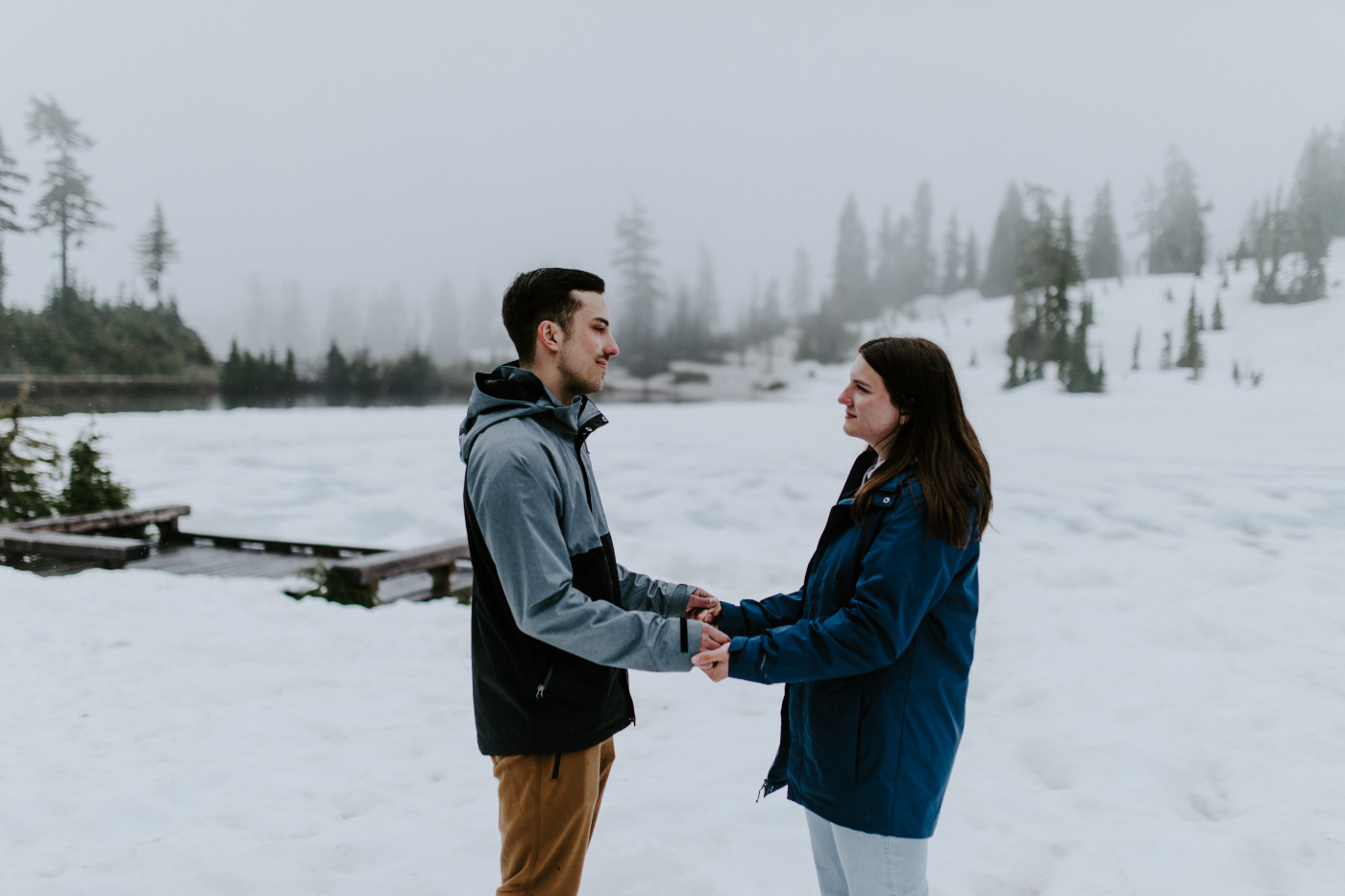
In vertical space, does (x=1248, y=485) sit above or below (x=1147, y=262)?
below

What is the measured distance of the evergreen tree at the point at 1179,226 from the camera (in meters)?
19.7

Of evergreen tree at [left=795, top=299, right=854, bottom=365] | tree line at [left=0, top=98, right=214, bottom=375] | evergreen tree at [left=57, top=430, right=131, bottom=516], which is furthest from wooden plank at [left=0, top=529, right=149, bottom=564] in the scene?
evergreen tree at [left=795, top=299, right=854, bottom=365]

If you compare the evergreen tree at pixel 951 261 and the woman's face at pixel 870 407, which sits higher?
the evergreen tree at pixel 951 261

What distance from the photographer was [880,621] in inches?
48.7

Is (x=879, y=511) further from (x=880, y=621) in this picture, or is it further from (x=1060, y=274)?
(x=1060, y=274)

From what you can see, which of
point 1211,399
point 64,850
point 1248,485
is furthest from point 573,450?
point 1211,399

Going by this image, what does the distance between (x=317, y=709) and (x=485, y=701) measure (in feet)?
8.58

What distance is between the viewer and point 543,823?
141 cm

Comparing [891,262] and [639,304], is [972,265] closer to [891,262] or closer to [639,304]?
[891,262]

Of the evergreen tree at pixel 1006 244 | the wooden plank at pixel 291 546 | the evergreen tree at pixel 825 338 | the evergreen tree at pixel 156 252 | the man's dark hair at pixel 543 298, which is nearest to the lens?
the man's dark hair at pixel 543 298

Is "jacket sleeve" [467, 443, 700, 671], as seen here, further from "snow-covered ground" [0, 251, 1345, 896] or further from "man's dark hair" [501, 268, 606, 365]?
"snow-covered ground" [0, 251, 1345, 896]

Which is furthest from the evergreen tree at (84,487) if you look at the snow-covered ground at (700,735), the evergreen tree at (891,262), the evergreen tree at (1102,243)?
the evergreen tree at (1102,243)

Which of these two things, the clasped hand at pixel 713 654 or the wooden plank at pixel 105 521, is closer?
the clasped hand at pixel 713 654

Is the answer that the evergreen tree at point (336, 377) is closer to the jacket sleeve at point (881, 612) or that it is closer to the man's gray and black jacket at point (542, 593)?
the man's gray and black jacket at point (542, 593)
